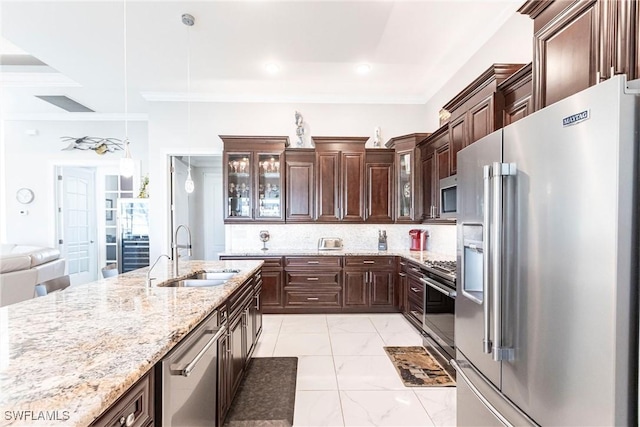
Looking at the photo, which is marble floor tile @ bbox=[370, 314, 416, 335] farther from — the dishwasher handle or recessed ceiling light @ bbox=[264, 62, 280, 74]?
recessed ceiling light @ bbox=[264, 62, 280, 74]

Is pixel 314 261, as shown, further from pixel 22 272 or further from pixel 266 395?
pixel 22 272

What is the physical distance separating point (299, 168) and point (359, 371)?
2.82m

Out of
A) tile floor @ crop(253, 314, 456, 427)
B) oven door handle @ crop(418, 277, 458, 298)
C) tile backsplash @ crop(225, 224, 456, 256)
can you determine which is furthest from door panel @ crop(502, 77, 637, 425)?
tile backsplash @ crop(225, 224, 456, 256)

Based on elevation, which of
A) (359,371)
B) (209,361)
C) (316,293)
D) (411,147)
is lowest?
(359,371)

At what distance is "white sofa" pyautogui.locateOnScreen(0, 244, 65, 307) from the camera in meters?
3.41

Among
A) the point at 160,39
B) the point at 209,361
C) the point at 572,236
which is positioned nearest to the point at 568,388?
the point at 572,236

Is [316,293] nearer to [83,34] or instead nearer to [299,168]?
[299,168]

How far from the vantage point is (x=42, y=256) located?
4078mm

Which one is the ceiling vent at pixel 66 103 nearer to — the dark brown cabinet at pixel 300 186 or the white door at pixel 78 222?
the white door at pixel 78 222

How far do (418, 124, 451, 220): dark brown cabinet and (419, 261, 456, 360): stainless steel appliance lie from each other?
0.91 meters

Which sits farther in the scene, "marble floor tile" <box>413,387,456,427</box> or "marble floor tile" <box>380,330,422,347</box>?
"marble floor tile" <box>380,330,422,347</box>

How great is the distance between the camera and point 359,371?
8.46 feet

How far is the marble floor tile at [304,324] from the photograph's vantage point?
138 inches

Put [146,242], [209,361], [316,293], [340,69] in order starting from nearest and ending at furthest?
[209,361] < [340,69] < [316,293] < [146,242]
